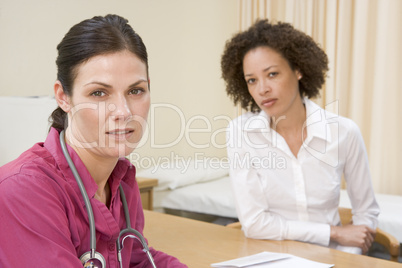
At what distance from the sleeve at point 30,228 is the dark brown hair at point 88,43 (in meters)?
0.28

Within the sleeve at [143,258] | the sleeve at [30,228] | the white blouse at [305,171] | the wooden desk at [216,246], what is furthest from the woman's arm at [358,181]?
the sleeve at [30,228]

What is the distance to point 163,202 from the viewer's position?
9.57ft

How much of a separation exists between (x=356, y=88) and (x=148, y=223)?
230 cm

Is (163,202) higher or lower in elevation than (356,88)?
lower

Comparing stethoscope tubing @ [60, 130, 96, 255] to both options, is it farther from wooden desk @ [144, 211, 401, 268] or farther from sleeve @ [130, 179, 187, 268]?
wooden desk @ [144, 211, 401, 268]

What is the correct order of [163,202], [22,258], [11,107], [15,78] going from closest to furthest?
[22,258] → [11,107] → [15,78] → [163,202]

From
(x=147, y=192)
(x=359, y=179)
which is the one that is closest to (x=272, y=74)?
(x=359, y=179)

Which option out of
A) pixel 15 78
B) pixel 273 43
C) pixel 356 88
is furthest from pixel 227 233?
pixel 356 88

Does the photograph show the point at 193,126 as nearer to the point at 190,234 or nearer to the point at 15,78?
the point at 15,78

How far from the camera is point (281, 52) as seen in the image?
Answer: 1.90 m

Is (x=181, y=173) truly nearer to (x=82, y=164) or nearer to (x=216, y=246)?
(x=216, y=246)

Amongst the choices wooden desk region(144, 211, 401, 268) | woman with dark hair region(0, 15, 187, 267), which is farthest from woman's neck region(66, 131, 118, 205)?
wooden desk region(144, 211, 401, 268)

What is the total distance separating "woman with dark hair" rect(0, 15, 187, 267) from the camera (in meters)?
0.80

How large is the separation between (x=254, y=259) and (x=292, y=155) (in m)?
0.65
